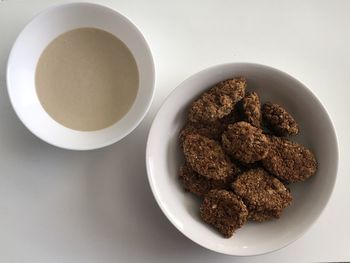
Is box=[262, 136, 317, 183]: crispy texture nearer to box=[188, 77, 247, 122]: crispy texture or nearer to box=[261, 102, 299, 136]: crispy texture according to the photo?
box=[261, 102, 299, 136]: crispy texture

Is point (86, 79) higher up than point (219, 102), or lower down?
higher up

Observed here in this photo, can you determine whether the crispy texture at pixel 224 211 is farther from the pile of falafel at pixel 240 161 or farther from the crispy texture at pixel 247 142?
the crispy texture at pixel 247 142

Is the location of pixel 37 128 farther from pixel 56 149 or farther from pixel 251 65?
pixel 251 65

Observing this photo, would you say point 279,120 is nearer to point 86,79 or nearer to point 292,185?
point 292,185

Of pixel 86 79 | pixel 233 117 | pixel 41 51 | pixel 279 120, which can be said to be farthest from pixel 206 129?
pixel 41 51

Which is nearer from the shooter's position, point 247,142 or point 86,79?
point 247,142

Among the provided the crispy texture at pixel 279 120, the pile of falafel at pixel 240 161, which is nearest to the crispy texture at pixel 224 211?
the pile of falafel at pixel 240 161
